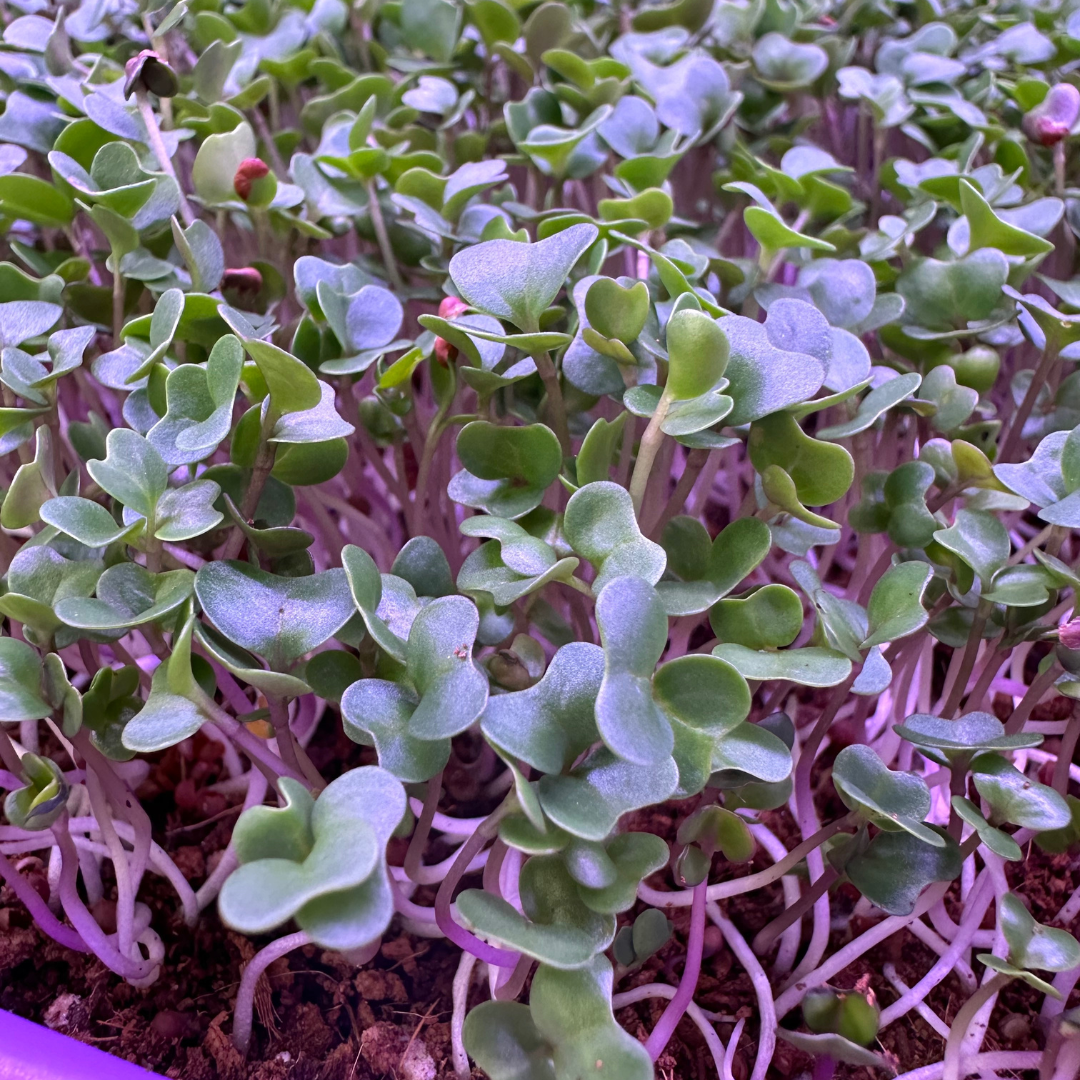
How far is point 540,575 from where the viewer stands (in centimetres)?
49

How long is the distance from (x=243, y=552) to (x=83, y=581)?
11.7 inches

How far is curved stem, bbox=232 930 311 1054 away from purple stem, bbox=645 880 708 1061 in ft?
0.77

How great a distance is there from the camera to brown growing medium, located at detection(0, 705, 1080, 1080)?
65cm

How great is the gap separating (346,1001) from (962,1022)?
0.44m

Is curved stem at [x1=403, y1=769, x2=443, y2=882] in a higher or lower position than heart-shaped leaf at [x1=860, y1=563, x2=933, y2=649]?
lower

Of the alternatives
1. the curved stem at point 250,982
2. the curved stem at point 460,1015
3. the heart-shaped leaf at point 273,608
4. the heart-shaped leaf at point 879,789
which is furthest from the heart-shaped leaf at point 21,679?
the heart-shaped leaf at point 879,789

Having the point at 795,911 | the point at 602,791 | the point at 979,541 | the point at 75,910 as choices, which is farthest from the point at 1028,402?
the point at 75,910

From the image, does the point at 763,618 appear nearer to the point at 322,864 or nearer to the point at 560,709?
the point at 560,709

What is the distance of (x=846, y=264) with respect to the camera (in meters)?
0.77

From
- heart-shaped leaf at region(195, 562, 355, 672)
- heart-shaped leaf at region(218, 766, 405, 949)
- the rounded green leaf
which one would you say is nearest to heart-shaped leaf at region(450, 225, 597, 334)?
the rounded green leaf

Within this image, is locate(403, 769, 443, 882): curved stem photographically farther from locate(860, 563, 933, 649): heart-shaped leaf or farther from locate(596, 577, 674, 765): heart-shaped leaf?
locate(860, 563, 933, 649): heart-shaped leaf

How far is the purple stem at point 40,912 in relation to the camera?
0.61 meters

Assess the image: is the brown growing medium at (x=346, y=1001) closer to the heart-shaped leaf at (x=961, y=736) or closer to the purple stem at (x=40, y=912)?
the purple stem at (x=40, y=912)

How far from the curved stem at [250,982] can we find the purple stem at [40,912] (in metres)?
0.13
